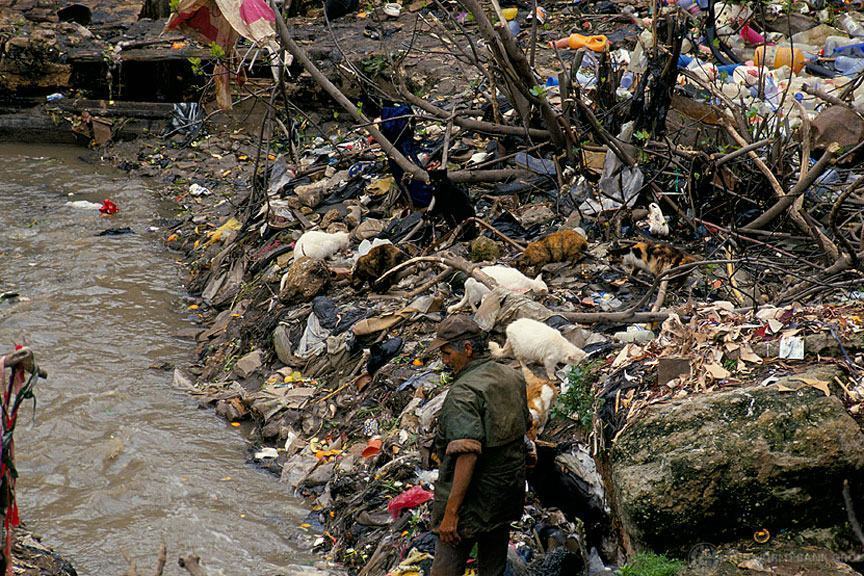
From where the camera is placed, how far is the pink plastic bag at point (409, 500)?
4.62 meters

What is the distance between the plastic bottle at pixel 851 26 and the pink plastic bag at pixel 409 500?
7574 mm

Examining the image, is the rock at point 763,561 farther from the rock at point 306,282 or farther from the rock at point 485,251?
the rock at point 306,282

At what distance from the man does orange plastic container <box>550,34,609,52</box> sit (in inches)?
274

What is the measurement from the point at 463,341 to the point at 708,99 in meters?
4.39

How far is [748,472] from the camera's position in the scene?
3527 millimetres

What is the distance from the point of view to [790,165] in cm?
645

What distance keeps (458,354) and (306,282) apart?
3.87 meters

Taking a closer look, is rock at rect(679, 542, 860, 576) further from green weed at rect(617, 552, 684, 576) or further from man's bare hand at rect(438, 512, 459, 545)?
man's bare hand at rect(438, 512, 459, 545)

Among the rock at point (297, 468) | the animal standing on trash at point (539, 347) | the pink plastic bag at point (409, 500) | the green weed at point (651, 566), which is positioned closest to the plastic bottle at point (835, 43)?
the animal standing on trash at point (539, 347)

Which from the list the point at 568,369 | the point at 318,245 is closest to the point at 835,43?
the point at 318,245

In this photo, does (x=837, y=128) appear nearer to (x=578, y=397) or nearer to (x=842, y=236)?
(x=842, y=236)

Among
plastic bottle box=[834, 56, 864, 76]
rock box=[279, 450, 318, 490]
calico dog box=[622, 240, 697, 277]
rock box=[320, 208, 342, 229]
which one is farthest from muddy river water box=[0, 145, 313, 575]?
plastic bottle box=[834, 56, 864, 76]

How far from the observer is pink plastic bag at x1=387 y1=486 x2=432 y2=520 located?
4.62 metres

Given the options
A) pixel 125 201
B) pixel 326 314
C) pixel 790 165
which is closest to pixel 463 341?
pixel 326 314
